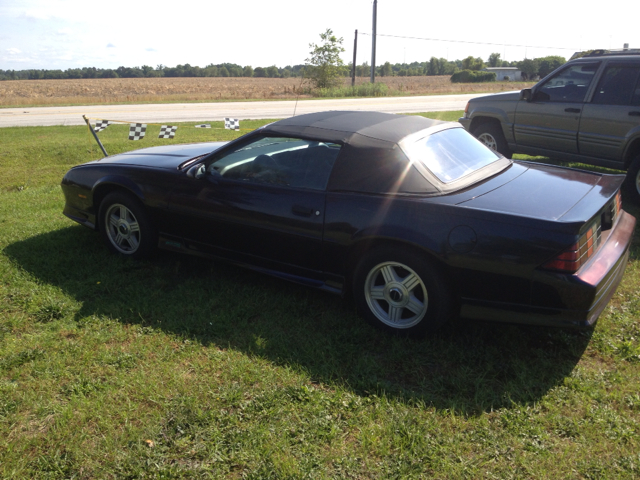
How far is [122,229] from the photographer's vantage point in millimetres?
4965

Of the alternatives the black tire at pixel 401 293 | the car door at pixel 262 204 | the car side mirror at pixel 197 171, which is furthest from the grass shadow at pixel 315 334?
the car side mirror at pixel 197 171

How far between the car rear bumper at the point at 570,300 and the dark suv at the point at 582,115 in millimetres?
4107

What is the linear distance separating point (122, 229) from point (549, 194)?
3807 mm

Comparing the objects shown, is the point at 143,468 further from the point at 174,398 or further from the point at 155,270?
the point at 155,270

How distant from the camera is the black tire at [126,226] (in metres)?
4.74

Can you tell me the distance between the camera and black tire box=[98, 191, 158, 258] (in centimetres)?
474

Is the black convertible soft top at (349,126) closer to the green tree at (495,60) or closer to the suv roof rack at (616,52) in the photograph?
the suv roof rack at (616,52)

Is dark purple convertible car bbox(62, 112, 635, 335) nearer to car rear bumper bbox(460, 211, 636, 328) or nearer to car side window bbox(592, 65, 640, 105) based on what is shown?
car rear bumper bbox(460, 211, 636, 328)

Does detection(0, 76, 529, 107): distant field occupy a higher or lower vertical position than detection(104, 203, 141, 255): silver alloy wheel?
lower

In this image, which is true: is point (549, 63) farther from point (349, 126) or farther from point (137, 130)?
point (349, 126)

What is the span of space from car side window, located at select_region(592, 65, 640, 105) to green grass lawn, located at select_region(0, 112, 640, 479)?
337 centimetres

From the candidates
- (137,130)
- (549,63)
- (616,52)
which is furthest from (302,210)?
(549,63)

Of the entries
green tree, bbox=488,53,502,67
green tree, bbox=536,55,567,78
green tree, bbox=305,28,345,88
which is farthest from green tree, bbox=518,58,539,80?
green tree, bbox=305,28,345,88

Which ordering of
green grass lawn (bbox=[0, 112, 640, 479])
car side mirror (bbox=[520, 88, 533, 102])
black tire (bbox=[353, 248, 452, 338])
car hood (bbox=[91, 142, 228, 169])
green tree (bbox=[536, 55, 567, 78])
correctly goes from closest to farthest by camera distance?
green grass lawn (bbox=[0, 112, 640, 479]) < black tire (bbox=[353, 248, 452, 338]) < car hood (bbox=[91, 142, 228, 169]) < car side mirror (bbox=[520, 88, 533, 102]) < green tree (bbox=[536, 55, 567, 78])
